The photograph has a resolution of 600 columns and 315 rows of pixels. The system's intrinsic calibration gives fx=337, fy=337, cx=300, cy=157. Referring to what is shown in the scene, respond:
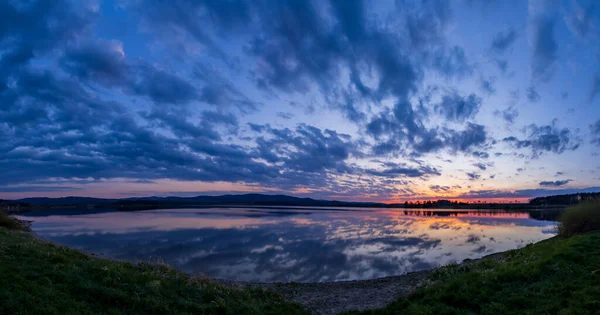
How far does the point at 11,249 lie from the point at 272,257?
1650 centimetres

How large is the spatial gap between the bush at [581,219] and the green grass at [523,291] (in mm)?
13817

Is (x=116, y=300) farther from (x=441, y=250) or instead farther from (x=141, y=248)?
(x=441, y=250)

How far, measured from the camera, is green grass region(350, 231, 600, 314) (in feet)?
28.5

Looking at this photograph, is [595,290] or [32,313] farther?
[595,290]

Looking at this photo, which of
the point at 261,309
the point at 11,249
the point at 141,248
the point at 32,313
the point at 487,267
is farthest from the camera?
the point at 141,248

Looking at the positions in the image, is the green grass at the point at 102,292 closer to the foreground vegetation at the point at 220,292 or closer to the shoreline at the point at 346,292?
the foreground vegetation at the point at 220,292

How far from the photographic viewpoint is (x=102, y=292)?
875 cm

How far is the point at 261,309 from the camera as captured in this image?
10.7 metres

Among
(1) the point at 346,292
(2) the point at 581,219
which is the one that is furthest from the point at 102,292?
(2) the point at 581,219

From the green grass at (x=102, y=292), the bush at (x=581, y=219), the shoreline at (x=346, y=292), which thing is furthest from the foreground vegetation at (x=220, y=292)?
the bush at (x=581, y=219)

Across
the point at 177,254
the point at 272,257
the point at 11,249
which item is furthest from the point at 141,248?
Answer: the point at 11,249

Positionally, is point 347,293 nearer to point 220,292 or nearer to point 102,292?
point 220,292

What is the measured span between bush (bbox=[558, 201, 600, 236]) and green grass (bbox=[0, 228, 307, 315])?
23.5m

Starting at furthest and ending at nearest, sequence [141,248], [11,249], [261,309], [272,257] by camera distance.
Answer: [141,248] → [272,257] → [11,249] → [261,309]
